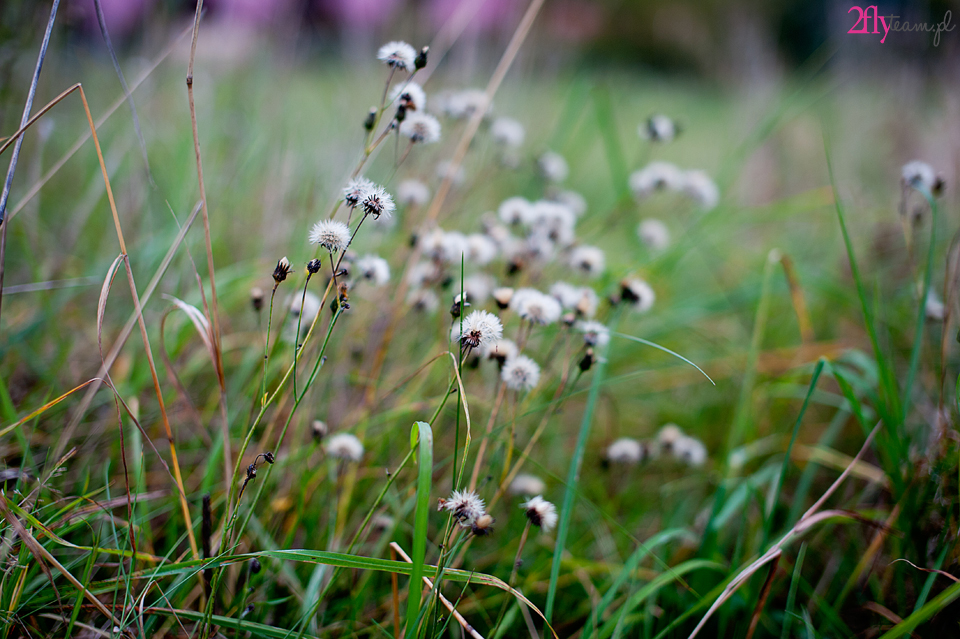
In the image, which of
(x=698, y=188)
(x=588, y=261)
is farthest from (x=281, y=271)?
(x=698, y=188)

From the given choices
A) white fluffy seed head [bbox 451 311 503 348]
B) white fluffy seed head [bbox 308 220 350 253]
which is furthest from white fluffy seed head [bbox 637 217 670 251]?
white fluffy seed head [bbox 308 220 350 253]

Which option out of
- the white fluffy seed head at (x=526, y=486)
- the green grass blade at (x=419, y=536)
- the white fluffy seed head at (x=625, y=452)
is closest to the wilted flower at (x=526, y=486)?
the white fluffy seed head at (x=526, y=486)

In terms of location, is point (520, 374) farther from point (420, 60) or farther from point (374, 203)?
point (420, 60)

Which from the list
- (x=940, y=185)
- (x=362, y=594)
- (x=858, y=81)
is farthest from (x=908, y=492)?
(x=858, y=81)

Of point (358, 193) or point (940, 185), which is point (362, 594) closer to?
point (358, 193)

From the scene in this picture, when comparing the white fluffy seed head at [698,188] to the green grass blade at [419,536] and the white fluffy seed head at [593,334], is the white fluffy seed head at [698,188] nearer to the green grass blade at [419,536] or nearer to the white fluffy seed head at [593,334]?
the white fluffy seed head at [593,334]

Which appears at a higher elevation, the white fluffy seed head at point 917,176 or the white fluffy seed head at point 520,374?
the white fluffy seed head at point 917,176
